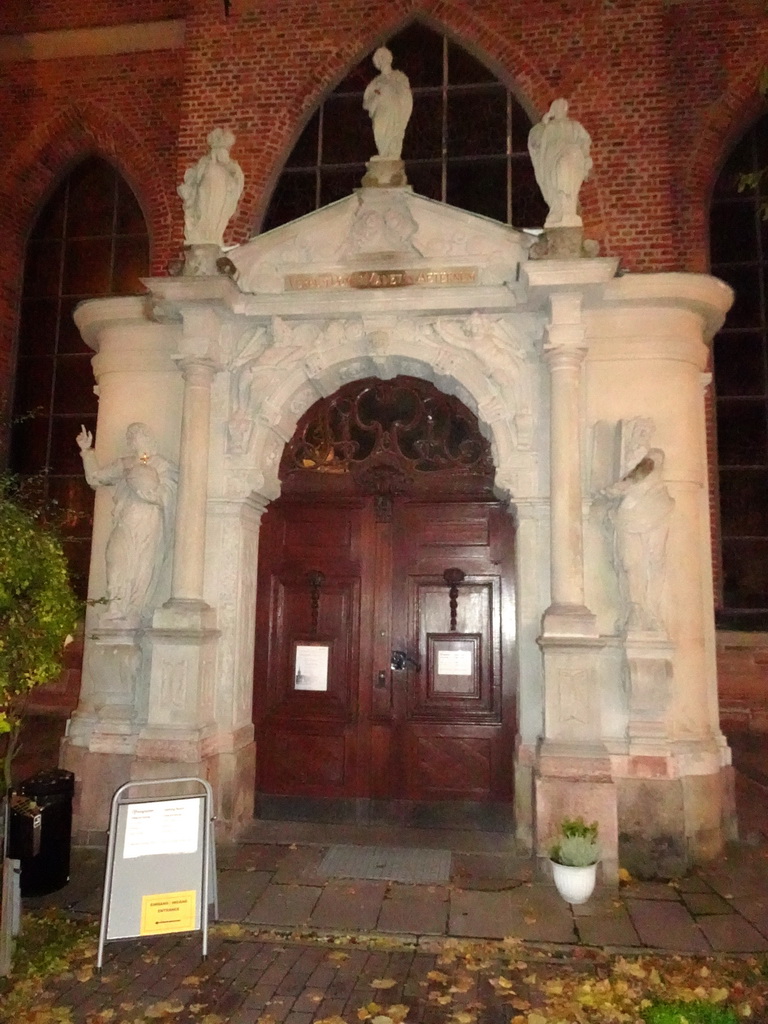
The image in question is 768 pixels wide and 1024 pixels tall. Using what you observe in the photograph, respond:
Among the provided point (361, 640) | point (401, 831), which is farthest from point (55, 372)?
point (401, 831)

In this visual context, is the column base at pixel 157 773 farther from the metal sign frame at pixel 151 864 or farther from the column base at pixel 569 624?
the column base at pixel 569 624

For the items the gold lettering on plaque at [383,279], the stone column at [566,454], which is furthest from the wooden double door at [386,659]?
the gold lettering on plaque at [383,279]

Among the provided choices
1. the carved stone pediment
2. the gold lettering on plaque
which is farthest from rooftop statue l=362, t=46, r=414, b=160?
the gold lettering on plaque

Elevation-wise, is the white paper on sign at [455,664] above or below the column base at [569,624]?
below

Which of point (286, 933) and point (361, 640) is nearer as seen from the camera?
point (286, 933)

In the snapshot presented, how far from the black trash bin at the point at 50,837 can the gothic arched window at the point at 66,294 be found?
4935 mm

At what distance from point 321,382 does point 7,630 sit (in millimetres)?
3479

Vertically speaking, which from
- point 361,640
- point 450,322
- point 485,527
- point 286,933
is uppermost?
point 450,322

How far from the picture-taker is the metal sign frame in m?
4.16

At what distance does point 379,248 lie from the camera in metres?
6.64

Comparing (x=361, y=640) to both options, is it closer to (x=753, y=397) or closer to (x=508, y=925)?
(x=508, y=925)

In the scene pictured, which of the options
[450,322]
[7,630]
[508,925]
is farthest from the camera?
[450,322]

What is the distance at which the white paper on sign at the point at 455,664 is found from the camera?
692 centimetres

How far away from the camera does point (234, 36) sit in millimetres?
8703
